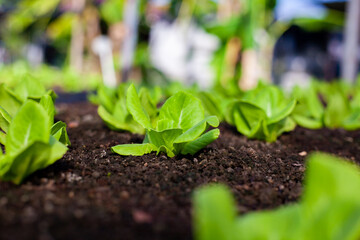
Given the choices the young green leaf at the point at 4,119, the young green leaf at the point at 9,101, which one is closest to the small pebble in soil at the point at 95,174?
the young green leaf at the point at 4,119

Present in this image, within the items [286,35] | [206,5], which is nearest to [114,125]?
[206,5]

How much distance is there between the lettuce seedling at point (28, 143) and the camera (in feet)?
3.35

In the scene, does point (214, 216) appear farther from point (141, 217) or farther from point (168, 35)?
point (168, 35)

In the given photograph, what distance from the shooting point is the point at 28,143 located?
1.02 metres

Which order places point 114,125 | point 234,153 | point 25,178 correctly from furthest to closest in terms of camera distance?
point 114,125, point 234,153, point 25,178

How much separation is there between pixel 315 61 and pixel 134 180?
13.0 metres

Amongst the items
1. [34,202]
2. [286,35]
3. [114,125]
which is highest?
[34,202]

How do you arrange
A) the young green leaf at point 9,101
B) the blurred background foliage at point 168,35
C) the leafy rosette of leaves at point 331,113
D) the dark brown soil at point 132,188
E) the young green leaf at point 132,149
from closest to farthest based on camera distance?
the dark brown soil at point 132,188
the young green leaf at point 132,149
the young green leaf at point 9,101
the leafy rosette of leaves at point 331,113
the blurred background foliage at point 168,35

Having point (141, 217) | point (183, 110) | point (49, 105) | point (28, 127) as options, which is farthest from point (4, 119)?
point (141, 217)

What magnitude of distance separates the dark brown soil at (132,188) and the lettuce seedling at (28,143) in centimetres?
5

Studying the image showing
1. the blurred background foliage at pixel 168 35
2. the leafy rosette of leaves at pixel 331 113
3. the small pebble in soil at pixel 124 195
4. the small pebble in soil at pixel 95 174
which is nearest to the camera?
the small pebble in soil at pixel 124 195

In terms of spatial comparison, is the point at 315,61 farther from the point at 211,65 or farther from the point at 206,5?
the point at 211,65

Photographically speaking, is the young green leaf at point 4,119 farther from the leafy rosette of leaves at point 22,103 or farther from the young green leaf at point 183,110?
the young green leaf at point 183,110

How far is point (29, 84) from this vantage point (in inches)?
76.7
